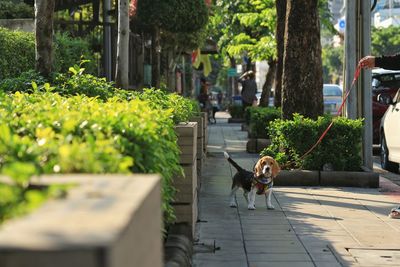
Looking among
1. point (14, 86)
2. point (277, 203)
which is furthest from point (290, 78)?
point (14, 86)

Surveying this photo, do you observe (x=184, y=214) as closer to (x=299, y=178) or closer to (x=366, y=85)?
(x=299, y=178)

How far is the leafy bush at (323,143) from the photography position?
11.7 meters

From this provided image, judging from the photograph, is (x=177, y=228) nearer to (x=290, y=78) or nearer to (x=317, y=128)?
(x=317, y=128)

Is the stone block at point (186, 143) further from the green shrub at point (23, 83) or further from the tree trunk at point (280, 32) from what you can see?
the tree trunk at point (280, 32)

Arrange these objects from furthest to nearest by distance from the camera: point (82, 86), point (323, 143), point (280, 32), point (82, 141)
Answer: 1. point (280, 32)
2. point (323, 143)
3. point (82, 86)
4. point (82, 141)

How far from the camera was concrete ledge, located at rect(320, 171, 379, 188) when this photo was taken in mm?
11359

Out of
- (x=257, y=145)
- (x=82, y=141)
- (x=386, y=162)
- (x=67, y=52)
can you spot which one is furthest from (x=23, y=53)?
(x=82, y=141)

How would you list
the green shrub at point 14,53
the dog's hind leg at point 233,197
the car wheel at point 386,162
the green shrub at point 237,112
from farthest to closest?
the green shrub at point 237,112 → the car wheel at point 386,162 → the green shrub at point 14,53 → the dog's hind leg at point 233,197

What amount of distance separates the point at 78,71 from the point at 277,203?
10.2 feet

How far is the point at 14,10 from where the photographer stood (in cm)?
2138

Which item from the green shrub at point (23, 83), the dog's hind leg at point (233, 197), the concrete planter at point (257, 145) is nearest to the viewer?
the dog's hind leg at point (233, 197)

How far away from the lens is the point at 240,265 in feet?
20.3

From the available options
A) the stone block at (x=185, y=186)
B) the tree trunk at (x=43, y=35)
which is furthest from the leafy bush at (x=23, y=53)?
the stone block at (x=185, y=186)

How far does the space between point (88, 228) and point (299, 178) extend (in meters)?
9.47
